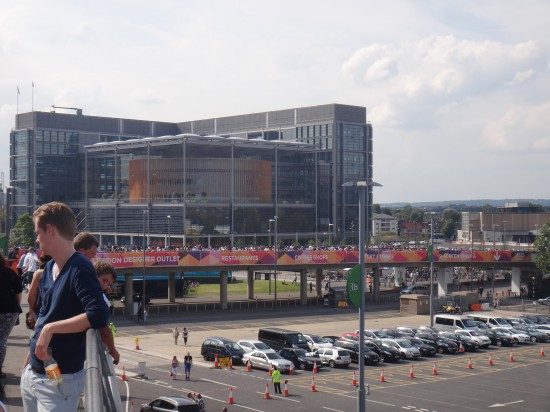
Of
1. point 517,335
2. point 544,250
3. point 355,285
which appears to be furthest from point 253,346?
point 544,250

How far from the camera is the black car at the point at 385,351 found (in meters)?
41.0

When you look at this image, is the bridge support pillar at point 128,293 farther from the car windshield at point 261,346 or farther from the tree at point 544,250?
the tree at point 544,250

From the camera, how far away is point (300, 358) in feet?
124

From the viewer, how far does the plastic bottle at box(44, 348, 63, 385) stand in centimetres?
399

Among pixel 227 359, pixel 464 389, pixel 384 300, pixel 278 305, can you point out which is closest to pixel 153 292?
pixel 278 305

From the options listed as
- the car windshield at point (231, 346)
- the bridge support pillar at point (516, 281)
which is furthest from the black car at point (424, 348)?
the bridge support pillar at point (516, 281)

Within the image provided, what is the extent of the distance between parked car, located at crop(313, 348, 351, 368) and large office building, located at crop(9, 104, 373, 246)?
53835mm

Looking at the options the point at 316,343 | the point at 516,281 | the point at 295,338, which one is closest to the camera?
the point at 295,338

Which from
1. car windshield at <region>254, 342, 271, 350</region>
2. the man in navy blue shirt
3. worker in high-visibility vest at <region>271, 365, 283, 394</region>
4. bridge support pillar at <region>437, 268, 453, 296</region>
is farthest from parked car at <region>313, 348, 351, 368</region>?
bridge support pillar at <region>437, 268, 453, 296</region>

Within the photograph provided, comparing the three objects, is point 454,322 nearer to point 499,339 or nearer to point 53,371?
point 499,339

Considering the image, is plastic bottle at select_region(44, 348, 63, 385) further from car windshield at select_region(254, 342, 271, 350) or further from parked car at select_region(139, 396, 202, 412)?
car windshield at select_region(254, 342, 271, 350)

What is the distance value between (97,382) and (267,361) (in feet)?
111

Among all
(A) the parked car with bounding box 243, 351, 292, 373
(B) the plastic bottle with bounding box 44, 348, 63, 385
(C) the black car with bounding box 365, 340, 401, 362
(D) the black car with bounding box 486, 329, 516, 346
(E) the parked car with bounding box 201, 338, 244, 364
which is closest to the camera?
(B) the plastic bottle with bounding box 44, 348, 63, 385

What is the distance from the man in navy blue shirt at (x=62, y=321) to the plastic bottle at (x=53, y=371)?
0.08ft
